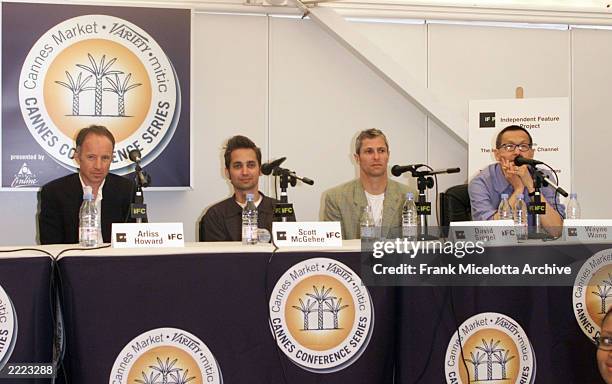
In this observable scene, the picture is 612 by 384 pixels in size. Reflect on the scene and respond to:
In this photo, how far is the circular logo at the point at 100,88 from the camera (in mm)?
4777

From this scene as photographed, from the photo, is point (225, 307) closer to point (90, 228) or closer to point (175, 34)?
point (90, 228)

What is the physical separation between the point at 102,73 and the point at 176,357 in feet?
8.95

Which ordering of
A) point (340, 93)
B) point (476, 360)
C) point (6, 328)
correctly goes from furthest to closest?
point (340, 93), point (476, 360), point (6, 328)

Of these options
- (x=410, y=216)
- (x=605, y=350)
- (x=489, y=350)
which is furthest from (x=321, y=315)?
(x=605, y=350)

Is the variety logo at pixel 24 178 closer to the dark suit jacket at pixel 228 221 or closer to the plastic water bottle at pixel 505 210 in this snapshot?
the dark suit jacket at pixel 228 221

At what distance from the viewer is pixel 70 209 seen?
3.74 m

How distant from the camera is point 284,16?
17.5ft

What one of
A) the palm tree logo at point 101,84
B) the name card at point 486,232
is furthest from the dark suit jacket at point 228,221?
the palm tree logo at point 101,84

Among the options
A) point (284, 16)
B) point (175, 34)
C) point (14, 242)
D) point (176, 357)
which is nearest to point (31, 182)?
point (14, 242)

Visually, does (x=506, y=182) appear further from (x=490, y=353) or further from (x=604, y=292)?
(x=490, y=353)

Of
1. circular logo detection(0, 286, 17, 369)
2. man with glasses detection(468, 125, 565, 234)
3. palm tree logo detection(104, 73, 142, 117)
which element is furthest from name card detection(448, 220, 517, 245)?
palm tree logo detection(104, 73, 142, 117)

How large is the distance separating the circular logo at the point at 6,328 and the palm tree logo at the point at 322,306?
987 mm

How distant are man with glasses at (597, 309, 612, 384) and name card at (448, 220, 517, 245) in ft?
1.48

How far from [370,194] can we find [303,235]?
1.31 metres
